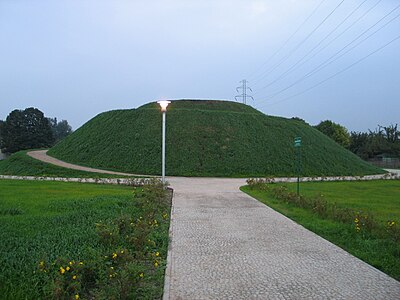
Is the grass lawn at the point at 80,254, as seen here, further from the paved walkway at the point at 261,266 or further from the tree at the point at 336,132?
the tree at the point at 336,132

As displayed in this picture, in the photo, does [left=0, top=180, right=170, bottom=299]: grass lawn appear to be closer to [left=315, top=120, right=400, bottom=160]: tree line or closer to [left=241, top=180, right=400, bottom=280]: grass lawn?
[left=241, top=180, right=400, bottom=280]: grass lawn

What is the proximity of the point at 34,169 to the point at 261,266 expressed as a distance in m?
25.9

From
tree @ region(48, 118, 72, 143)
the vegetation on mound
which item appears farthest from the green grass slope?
tree @ region(48, 118, 72, 143)

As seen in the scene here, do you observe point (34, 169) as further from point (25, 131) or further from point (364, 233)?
point (25, 131)

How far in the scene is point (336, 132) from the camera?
226 ft

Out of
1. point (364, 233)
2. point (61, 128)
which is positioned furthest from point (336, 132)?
point (61, 128)

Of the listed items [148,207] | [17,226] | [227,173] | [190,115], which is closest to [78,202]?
[148,207]

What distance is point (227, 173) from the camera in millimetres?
27406

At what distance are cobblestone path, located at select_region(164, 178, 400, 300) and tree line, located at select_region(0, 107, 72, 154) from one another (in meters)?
51.8

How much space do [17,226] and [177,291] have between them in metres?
4.19

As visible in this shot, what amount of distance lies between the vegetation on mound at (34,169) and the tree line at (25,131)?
23.7 metres

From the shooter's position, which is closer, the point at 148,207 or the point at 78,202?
the point at 148,207

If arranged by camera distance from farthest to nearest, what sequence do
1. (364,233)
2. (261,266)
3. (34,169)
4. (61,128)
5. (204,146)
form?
(61,128) < (204,146) < (34,169) < (364,233) < (261,266)

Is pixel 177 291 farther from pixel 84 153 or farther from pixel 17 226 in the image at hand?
pixel 84 153
